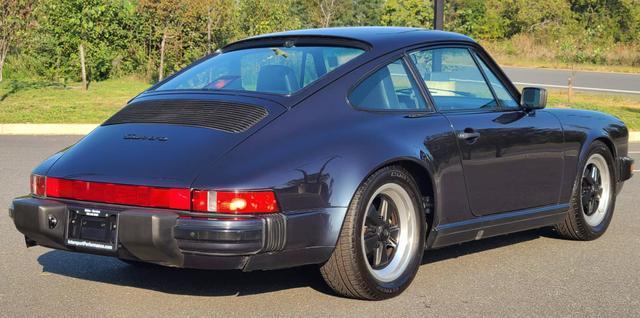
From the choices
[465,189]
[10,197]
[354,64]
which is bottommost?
[10,197]

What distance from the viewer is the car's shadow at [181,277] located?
19.1ft

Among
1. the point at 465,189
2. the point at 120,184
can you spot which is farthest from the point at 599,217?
the point at 120,184

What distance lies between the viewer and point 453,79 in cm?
671

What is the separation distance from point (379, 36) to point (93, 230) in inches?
85.8

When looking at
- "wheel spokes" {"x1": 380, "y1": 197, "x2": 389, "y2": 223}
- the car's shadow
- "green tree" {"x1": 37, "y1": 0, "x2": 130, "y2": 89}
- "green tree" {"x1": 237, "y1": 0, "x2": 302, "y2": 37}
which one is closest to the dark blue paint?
"wheel spokes" {"x1": 380, "y1": 197, "x2": 389, "y2": 223}

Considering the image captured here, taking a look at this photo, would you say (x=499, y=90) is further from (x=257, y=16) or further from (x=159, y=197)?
(x=257, y=16)

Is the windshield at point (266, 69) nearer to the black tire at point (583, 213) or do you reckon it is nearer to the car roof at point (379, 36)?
the car roof at point (379, 36)

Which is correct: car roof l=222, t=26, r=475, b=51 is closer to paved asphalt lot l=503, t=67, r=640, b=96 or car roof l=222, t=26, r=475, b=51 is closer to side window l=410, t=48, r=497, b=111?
side window l=410, t=48, r=497, b=111

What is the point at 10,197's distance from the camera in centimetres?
938

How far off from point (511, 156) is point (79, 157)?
2.70 m

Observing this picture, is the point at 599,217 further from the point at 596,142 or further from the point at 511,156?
the point at 511,156

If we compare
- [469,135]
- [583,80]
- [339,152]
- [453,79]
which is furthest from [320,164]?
[583,80]

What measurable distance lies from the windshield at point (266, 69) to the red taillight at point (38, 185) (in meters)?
1.06

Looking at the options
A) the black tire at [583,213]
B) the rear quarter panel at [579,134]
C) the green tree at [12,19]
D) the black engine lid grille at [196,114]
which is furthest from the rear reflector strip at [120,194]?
the green tree at [12,19]
